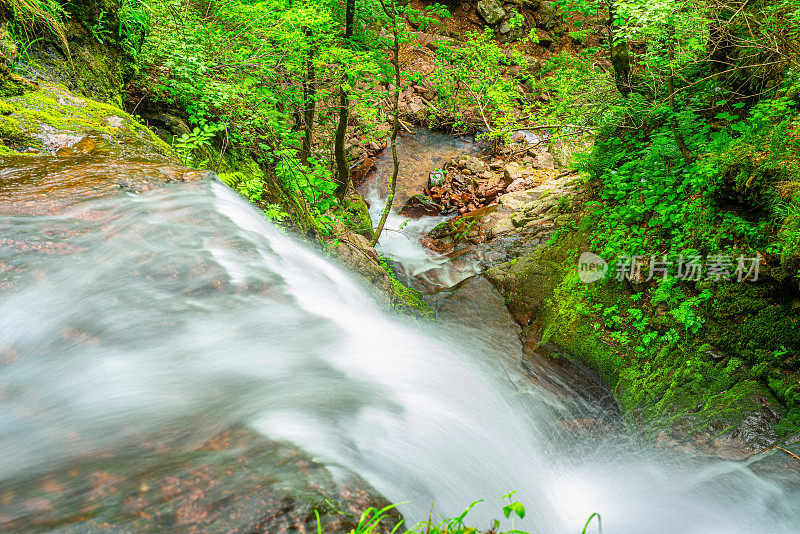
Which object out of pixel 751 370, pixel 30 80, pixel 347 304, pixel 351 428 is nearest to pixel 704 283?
pixel 751 370

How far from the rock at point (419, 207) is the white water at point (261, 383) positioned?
8473mm

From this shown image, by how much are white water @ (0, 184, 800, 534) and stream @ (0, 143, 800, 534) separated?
0.01 meters

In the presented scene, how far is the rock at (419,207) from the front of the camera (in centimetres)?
1222

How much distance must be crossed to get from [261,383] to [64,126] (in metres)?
3.04

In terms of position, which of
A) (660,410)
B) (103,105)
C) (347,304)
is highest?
(103,105)

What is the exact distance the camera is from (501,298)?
645 cm

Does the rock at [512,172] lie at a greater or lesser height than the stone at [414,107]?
lesser

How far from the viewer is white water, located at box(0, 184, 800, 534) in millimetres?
1890

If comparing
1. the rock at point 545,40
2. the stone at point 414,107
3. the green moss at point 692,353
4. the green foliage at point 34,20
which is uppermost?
the rock at point 545,40

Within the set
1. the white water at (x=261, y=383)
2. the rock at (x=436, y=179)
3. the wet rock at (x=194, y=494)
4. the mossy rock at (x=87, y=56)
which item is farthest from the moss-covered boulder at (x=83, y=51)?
the rock at (x=436, y=179)

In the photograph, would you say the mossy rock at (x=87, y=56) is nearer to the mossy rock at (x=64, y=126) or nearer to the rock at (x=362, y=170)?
the mossy rock at (x=64, y=126)

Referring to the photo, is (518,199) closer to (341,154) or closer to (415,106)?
(341,154)

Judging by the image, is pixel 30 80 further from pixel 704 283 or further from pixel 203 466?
pixel 704 283

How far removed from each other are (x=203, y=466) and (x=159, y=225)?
196cm
